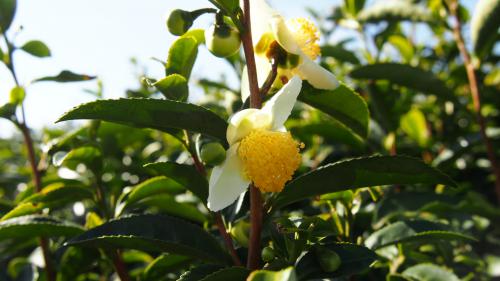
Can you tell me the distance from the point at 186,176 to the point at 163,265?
1.13 ft

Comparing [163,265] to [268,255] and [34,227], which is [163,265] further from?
[268,255]

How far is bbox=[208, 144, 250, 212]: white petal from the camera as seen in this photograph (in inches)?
36.4

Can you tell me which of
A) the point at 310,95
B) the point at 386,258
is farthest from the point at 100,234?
the point at 386,258

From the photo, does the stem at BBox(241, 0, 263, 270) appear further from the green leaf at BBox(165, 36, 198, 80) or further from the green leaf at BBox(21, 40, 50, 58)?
the green leaf at BBox(21, 40, 50, 58)

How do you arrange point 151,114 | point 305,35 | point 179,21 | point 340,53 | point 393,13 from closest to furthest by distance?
point 151,114 → point 179,21 → point 305,35 → point 340,53 → point 393,13

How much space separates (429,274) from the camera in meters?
1.31

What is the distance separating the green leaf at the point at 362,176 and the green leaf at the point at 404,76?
0.81 m

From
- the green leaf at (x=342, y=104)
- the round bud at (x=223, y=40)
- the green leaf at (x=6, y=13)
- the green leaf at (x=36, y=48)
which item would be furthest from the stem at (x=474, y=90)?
the green leaf at (x=6, y=13)

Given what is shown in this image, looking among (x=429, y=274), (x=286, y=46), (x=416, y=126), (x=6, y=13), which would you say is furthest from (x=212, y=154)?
(x=416, y=126)

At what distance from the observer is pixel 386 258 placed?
1.46m

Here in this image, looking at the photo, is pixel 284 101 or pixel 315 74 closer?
pixel 284 101

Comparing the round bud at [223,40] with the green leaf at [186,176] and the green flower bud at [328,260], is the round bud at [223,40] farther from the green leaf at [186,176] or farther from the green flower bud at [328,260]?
the green flower bud at [328,260]

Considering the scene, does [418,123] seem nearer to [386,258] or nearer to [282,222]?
[386,258]

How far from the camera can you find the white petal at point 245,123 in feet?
3.00
